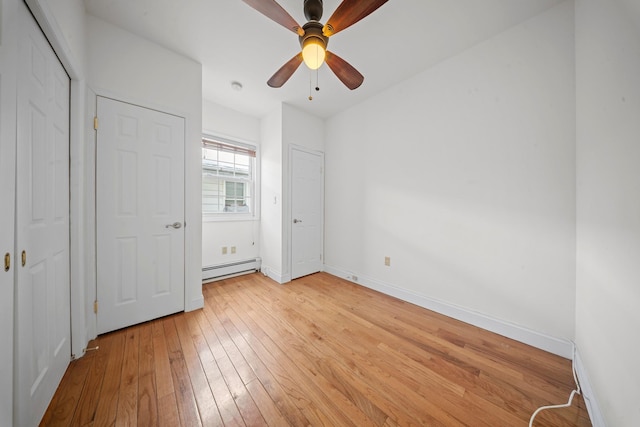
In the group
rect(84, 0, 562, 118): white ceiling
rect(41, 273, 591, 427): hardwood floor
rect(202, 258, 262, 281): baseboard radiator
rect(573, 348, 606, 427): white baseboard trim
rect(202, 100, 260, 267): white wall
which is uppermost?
rect(84, 0, 562, 118): white ceiling

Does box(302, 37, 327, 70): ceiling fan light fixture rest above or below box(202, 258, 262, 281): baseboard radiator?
above

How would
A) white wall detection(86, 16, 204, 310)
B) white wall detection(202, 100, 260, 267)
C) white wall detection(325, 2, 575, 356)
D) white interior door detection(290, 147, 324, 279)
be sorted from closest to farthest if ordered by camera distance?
white wall detection(325, 2, 575, 356), white wall detection(86, 16, 204, 310), white wall detection(202, 100, 260, 267), white interior door detection(290, 147, 324, 279)

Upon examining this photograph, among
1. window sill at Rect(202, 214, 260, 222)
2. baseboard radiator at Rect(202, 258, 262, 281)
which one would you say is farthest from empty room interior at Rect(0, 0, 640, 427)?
window sill at Rect(202, 214, 260, 222)

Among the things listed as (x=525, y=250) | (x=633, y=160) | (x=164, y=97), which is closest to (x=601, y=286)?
(x=525, y=250)

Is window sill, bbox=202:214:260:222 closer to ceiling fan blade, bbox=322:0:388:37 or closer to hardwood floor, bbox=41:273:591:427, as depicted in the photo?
hardwood floor, bbox=41:273:591:427

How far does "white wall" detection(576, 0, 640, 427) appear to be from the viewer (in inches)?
33.9

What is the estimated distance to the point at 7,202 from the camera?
0.83 m

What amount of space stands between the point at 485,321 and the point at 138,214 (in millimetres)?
3381

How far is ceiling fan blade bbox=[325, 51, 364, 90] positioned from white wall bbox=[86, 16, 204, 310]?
4.95ft

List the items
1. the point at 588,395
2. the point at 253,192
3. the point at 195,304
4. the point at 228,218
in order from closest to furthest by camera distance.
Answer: the point at 588,395
the point at 195,304
the point at 228,218
the point at 253,192

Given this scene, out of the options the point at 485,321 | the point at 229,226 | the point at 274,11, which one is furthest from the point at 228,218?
the point at 485,321

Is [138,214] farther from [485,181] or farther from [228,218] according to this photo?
[485,181]

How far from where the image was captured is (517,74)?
1731 millimetres

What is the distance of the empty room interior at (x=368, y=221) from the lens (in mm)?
1013
